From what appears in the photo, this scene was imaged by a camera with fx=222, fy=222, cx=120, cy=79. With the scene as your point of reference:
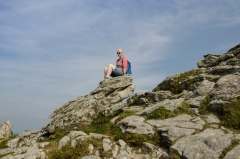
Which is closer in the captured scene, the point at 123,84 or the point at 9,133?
the point at 123,84

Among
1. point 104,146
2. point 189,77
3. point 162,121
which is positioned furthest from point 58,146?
point 189,77

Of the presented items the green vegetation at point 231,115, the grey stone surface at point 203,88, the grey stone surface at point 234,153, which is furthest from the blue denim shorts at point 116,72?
the grey stone surface at point 234,153

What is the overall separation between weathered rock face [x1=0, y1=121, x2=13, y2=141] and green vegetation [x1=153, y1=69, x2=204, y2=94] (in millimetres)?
17060

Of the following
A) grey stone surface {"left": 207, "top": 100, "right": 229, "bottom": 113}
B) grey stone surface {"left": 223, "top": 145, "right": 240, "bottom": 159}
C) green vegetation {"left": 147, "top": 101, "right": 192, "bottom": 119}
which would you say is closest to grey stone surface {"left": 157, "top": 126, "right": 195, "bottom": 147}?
green vegetation {"left": 147, "top": 101, "right": 192, "bottom": 119}

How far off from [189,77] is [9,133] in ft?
67.5

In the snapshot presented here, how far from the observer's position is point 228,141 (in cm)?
1233

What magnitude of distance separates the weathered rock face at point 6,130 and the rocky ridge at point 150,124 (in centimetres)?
316

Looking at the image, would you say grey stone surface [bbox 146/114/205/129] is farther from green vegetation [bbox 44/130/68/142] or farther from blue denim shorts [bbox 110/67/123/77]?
blue denim shorts [bbox 110/67/123/77]

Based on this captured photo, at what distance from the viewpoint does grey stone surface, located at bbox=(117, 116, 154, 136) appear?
599 inches

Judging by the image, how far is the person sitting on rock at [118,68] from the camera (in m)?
22.0

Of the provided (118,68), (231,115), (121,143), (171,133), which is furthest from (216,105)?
(118,68)

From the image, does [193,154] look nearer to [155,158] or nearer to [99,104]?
[155,158]

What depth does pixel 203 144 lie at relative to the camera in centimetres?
1250

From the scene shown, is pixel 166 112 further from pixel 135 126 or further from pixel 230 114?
pixel 230 114
